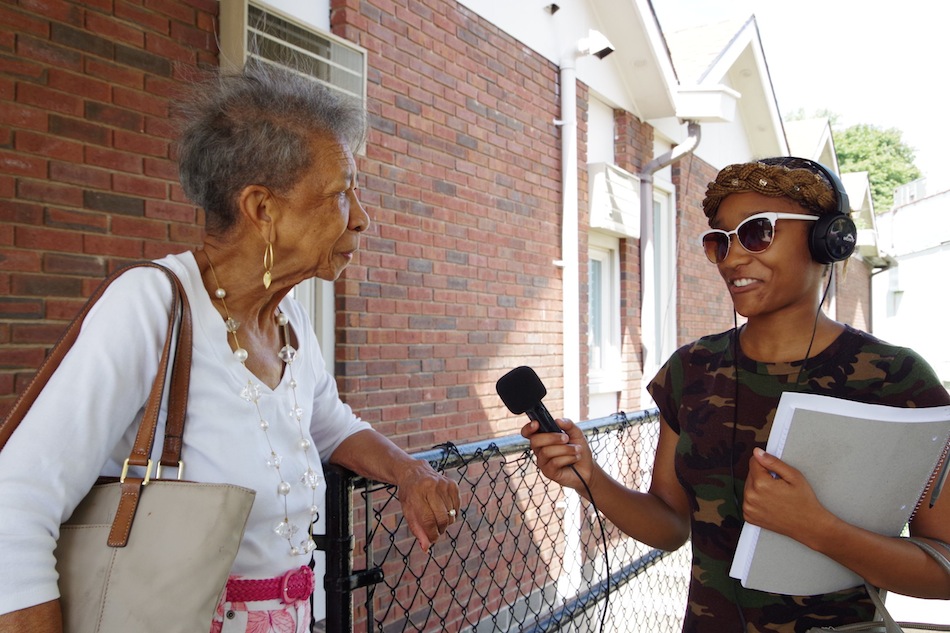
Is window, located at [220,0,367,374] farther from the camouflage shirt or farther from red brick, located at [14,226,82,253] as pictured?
the camouflage shirt

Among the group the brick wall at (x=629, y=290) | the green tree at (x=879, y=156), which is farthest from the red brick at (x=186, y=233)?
the green tree at (x=879, y=156)

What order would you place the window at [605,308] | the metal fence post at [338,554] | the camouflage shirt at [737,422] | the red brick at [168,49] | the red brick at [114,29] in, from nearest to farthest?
the camouflage shirt at [737,422] → the metal fence post at [338,554] → the red brick at [114,29] → the red brick at [168,49] → the window at [605,308]

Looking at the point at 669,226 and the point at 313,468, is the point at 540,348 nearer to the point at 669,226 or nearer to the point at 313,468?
the point at 669,226

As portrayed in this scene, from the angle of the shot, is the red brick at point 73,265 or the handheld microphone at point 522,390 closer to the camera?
the handheld microphone at point 522,390

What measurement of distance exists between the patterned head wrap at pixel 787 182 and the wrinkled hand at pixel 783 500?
64 centimetres

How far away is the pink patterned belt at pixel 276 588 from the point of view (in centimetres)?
152

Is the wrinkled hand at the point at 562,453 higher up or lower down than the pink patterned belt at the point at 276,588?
higher up

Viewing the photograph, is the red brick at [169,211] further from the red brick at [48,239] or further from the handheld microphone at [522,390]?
the handheld microphone at [522,390]

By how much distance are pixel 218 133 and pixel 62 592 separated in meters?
0.99

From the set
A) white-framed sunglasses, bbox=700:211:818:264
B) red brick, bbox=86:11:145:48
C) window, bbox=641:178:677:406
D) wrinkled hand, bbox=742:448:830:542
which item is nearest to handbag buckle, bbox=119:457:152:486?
wrinkled hand, bbox=742:448:830:542

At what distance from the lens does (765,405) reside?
5.71 ft

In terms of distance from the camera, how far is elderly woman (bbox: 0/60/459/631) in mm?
1323

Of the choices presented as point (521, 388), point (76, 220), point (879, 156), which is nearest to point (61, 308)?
point (76, 220)

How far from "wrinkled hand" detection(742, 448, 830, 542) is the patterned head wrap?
64 centimetres
